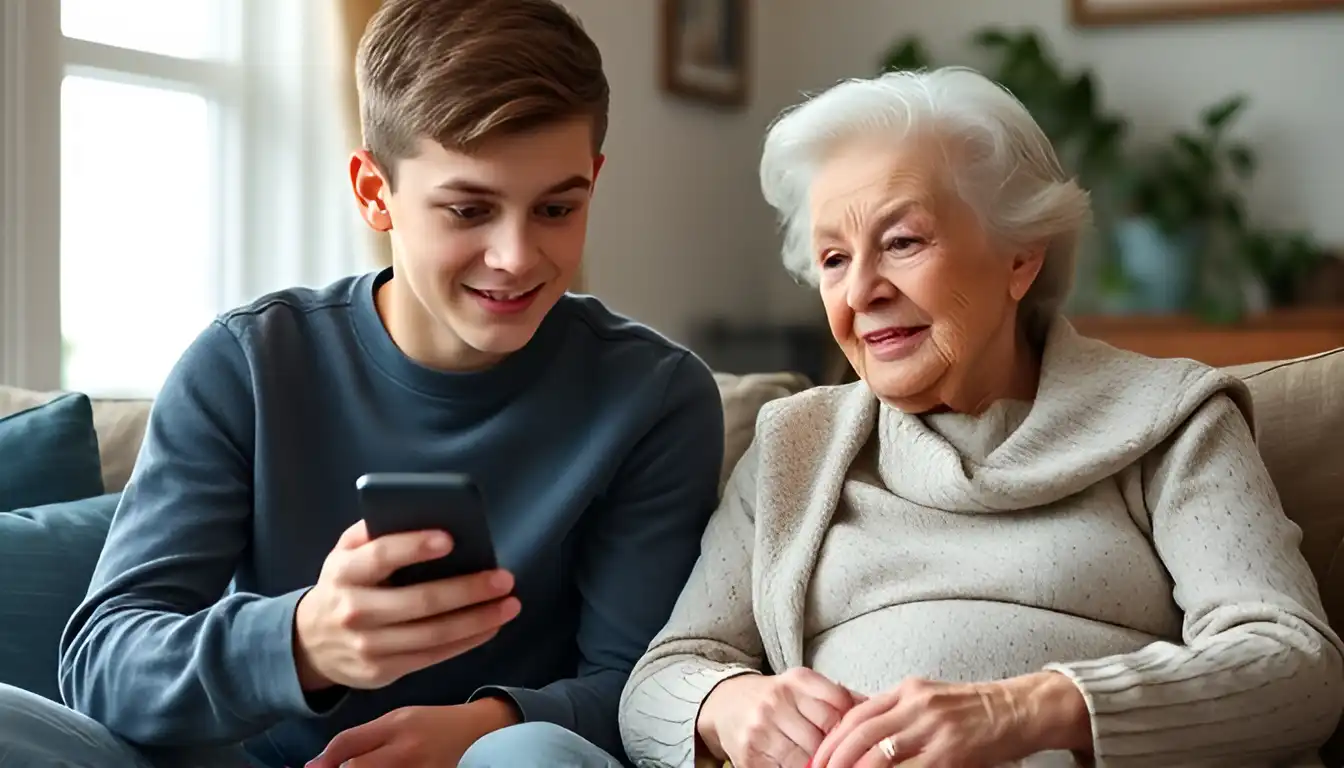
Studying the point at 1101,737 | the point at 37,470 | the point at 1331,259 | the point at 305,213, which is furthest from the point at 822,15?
the point at 1101,737

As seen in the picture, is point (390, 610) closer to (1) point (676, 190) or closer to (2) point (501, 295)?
(2) point (501, 295)

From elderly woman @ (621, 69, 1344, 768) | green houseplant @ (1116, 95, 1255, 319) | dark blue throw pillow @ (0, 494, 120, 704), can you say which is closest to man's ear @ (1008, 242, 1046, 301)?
elderly woman @ (621, 69, 1344, 768)

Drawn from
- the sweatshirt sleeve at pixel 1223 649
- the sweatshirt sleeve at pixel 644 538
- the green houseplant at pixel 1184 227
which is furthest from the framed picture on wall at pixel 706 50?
the sweatshirt sleeve at pixel 1223 649

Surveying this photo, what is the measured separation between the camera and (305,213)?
3.33m

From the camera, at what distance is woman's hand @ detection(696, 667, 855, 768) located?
1.30m

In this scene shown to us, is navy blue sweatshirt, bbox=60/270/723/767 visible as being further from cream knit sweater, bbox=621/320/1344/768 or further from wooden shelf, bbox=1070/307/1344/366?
wooden shelf, bbox=1070/307/1344/366

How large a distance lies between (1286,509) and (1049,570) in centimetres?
33

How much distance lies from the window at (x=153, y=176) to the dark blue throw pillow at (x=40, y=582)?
1.04m

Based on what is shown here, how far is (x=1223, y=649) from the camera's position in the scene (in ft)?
4.17

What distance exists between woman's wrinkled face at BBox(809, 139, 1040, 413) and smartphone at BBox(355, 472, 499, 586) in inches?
20.1

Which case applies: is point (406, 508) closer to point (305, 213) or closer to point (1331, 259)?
point (305, 213)

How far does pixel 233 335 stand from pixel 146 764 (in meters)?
0.43

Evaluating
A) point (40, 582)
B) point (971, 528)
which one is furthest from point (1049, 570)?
point (40, 582)

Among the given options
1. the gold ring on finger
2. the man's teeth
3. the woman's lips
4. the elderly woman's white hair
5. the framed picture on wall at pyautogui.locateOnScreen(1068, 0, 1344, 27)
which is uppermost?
the framed picture on wall at pyautogui.locateOnScreen(1068, 0, 1344, 27)
